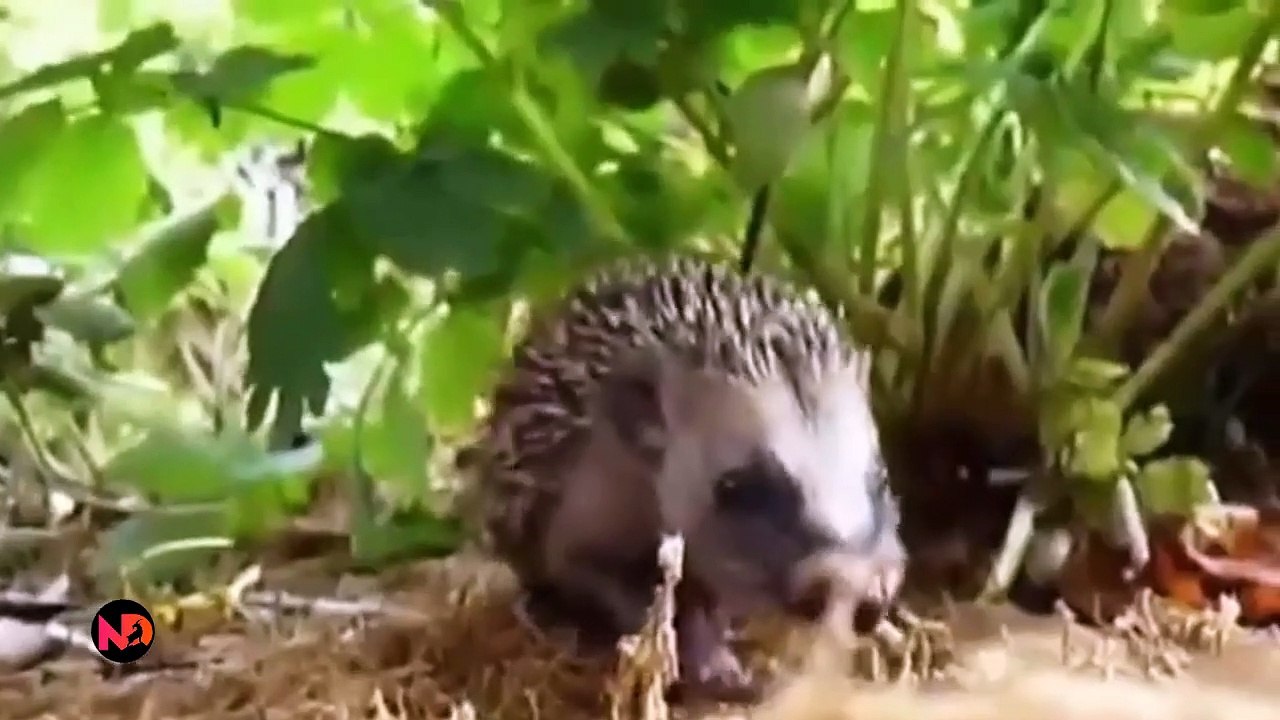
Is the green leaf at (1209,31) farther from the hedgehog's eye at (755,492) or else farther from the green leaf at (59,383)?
the green leaf at (59,383)

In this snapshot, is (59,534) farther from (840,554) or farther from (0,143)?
(840,554)

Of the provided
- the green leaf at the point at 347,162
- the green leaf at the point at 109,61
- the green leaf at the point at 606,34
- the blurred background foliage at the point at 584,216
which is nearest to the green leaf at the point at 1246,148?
the blurred background foliage at the point at 584,216

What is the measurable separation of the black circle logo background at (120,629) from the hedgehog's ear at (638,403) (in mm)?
301

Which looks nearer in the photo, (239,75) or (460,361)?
(239,75)

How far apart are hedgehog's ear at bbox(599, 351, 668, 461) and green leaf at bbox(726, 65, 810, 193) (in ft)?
0.37

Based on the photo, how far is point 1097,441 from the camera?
1.12m

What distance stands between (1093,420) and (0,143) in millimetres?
625

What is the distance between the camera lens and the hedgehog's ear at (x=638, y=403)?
938 millimetres

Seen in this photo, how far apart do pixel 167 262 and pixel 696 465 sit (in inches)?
13.1

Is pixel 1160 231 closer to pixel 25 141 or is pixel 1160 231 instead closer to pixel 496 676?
pixel 496 676

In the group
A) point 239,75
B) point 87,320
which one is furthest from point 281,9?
point 87,320

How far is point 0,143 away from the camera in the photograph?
96cm

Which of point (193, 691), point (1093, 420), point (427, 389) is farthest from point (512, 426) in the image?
point (1093, 420)

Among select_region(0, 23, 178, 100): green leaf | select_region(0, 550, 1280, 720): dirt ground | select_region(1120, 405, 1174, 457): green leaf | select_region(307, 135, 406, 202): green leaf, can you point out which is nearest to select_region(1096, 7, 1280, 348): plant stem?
select_region(1120, 405, 1174, 457): green leaf
